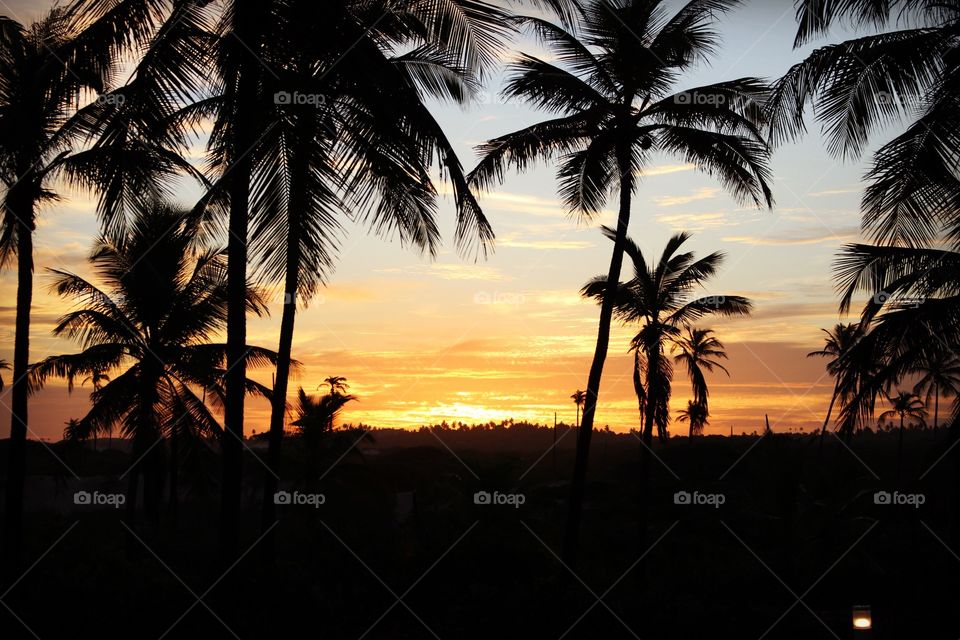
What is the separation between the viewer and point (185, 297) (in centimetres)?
2050

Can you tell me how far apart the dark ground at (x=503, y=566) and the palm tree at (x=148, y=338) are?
5.88 ft

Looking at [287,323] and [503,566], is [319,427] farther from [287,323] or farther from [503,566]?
[287,323]

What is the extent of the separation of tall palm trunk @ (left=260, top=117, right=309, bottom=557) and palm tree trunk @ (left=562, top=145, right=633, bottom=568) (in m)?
5.90

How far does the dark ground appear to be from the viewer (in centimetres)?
1191

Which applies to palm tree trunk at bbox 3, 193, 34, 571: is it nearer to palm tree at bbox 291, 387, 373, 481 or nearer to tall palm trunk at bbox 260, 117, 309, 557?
tall palm trunk at bbox 260, 117, 309, 557

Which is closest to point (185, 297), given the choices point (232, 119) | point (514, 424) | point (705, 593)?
point (232, 119)

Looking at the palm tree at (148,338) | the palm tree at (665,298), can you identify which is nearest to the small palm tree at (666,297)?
Result: the palm tree at (665,298)

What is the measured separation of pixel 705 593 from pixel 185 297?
1562cm

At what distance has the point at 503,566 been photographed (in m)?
18.4

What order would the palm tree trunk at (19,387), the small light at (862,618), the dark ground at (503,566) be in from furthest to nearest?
the palm tree trunk at (19,387)
the dark ground at (503,566)
the small light at (862,618)

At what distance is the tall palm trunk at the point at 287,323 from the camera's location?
8.87 metres

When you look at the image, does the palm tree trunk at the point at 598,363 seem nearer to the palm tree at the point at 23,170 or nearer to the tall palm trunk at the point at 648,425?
the tall palm trunk at the point at 648,425

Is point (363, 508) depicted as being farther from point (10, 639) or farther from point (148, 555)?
point (10, 639)

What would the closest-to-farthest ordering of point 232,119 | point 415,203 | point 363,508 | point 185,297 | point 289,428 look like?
1. point 232,119
2. point 415,203
3. point 185,297
4. point 289,428
5. point 363,508
